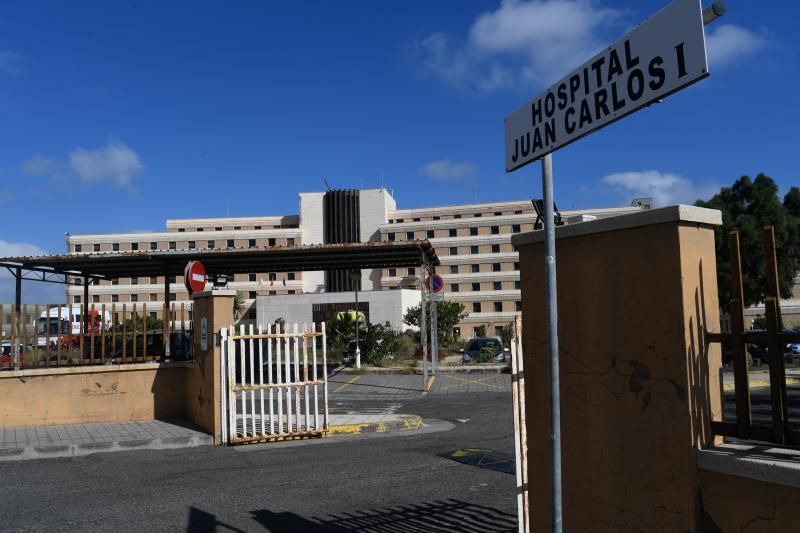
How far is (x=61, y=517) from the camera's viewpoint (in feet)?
21.9

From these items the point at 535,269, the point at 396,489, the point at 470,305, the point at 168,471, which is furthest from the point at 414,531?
the point at 470,305

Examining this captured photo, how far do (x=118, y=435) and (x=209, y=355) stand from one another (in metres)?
2.06

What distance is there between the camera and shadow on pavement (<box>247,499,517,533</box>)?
6.03 metres

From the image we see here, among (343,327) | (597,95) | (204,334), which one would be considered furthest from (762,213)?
(597,95)

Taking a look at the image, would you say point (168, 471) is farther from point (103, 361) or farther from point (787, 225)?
point (787, 225)

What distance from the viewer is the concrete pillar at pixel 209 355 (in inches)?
430

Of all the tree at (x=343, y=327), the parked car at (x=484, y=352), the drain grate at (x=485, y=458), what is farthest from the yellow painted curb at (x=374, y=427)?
the tree at (x=343, y=327)

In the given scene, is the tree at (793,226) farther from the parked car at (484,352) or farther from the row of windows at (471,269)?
the row of windows at (471,269)

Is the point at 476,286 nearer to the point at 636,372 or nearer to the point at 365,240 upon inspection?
the point at 365,240

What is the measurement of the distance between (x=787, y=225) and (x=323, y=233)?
59889 millimetres

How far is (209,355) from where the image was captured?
1125 centimetres

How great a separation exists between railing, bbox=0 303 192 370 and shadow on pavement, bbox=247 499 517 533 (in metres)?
6.26

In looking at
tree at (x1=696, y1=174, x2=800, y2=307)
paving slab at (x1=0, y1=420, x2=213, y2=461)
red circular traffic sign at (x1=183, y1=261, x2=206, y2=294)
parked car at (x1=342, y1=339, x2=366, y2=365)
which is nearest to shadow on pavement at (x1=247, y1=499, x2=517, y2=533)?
paving slab at (x1=0, y1=420, x2=213, y2=461)

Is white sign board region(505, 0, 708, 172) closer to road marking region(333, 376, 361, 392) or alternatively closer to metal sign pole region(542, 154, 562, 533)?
metal sign pole region(542, 154, 562, 533)
